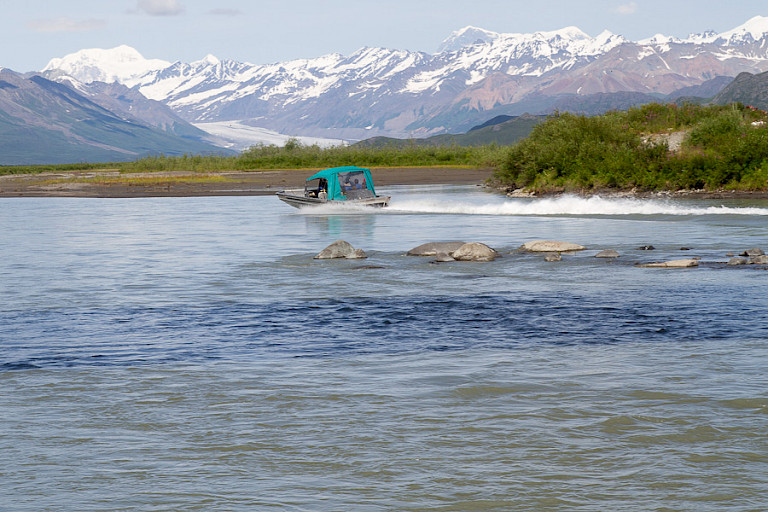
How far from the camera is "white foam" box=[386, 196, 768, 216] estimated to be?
136 ft

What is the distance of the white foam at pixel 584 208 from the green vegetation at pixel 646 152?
11.3ft

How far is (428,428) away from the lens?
30.8 ft

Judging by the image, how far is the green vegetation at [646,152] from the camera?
166ft

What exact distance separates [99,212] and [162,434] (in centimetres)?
4705

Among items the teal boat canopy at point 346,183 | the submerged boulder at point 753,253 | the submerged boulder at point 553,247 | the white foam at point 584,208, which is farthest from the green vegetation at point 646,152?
the submerged boulder at point 753,253

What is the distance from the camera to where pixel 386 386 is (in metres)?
11.2

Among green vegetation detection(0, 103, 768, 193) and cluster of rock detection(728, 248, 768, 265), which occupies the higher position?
green vegetation detection(0, 103, 768, 193)

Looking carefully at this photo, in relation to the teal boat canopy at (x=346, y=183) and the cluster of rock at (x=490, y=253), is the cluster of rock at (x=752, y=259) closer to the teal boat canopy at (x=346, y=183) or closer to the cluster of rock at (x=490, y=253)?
the cluster of rock at (x=490, y=253)

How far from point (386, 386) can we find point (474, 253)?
45.7ft

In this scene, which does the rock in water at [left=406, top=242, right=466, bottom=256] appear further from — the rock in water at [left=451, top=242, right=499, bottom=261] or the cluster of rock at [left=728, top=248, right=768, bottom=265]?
the cluster of rock at [left=728, top=248, right=768, bottom=265]

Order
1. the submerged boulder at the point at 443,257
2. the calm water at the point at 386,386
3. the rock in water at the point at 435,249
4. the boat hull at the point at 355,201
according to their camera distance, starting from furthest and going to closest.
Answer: the boat hull at the point at 355,201
the rock in water at the point at 435,249
the submerged boulder at the point at 443,257
the calm water at the point at 386,386

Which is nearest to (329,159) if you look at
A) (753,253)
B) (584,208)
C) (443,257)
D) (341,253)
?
(584,208)

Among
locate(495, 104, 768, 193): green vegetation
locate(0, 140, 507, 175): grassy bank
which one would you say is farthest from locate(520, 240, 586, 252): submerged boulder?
locate(0, 140, 507, 175): grassy bank

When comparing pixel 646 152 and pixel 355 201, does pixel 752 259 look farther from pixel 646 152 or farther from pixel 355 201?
pixel 646 152
